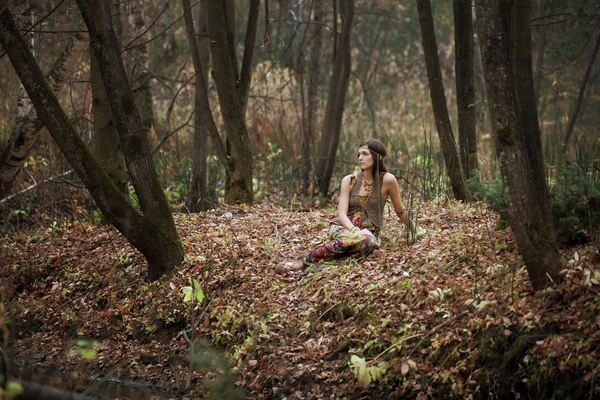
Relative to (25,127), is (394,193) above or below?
below

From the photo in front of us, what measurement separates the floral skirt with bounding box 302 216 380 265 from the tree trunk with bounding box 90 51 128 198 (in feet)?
8.05

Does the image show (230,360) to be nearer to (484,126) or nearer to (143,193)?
(143,193)

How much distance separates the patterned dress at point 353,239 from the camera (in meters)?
5.95

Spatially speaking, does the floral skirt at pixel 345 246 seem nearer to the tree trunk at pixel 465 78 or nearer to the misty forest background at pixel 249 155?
the misty forest background at pixel 249 155

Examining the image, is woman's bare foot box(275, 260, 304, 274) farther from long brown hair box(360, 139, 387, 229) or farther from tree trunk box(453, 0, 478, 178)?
tree trunk box(453, 0, 478, 178)

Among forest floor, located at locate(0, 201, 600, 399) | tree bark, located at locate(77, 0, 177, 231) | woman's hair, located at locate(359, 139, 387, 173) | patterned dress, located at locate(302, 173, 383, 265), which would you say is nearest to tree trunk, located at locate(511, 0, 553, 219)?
forest floor, located at locate(0, 201, 600, 399)

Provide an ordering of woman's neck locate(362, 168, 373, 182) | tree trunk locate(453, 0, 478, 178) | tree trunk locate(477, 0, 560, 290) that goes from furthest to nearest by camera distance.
Answer: tree trunk locate(453, 0, 478, 178), woman's neck locate(362, 168, 373, 182), tree trunk locate(477, 0, 560, 290)

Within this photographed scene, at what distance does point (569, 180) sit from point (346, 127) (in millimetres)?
9660

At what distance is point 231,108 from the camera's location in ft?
28.1

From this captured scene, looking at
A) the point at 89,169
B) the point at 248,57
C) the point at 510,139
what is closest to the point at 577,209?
the point at 510,139

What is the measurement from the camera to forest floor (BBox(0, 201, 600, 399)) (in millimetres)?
4059

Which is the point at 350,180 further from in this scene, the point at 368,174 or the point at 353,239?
the point at 353,239

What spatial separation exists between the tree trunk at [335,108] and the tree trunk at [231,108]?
1.63 m

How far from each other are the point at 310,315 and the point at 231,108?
13.2 ft
